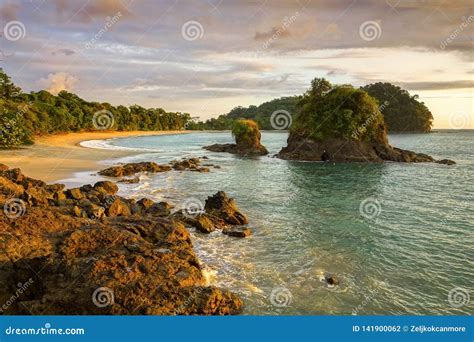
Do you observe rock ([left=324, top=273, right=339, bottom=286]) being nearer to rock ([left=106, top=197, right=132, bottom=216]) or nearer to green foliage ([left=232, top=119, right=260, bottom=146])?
rock ([left=106, top=197, right=132, bottom=216])

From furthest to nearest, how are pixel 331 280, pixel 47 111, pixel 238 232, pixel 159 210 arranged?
pixel 47 111
pixel 159 210
pixel 238 232
pixel 331 280

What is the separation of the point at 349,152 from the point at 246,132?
2885 cm

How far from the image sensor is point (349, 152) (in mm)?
77188

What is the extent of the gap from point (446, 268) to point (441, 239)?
229 inches

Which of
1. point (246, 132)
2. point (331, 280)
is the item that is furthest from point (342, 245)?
point (246, 132)

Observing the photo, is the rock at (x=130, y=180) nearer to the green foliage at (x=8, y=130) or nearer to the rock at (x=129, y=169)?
the rock at (x=129, y=169)

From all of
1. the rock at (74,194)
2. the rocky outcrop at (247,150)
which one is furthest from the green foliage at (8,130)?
the rocky outcrop at (247,150)

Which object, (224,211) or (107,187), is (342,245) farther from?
(107,187)

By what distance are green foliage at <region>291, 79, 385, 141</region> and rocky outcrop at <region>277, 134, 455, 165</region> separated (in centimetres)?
128

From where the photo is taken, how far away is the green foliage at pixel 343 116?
255 feet

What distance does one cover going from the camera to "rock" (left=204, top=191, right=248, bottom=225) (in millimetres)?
28703

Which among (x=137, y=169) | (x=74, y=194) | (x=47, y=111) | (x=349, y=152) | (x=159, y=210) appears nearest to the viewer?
(x=159, y=210)

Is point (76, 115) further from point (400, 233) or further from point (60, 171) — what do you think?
point (400, 233)

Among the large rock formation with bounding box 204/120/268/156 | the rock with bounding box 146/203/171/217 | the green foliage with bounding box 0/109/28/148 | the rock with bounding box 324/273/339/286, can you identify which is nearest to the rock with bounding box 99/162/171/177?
the green foliage with bounding box 0/109/28/148
